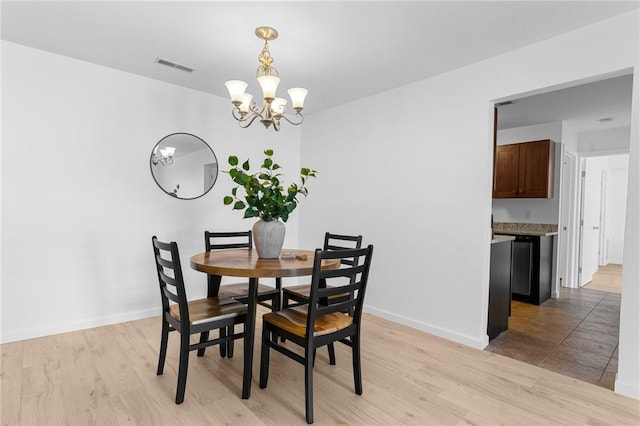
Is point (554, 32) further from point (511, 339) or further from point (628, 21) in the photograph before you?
point (511, 339)

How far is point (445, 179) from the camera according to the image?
3160 millimetres

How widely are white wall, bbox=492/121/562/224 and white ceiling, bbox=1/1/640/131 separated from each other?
270 centimetres

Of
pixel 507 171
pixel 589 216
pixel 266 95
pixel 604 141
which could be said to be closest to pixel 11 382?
pixel 266 95

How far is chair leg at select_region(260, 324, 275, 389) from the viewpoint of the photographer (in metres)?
2.03

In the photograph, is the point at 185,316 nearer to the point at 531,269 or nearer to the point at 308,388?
the point at 308,388

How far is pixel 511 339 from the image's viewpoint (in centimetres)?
312

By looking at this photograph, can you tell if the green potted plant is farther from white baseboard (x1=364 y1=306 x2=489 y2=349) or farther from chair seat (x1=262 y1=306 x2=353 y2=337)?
white baseboard (x1=364 y1=306 x2=489 y2=349)

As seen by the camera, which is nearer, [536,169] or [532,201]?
[536,169]

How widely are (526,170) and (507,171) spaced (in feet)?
0.88

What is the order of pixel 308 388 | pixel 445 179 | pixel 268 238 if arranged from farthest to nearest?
1. pixel 445 179
2. pixel 268 238
3. pixel 308 388

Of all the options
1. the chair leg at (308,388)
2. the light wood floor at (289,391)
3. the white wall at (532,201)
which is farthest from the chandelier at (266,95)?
the white wall at (532,201)

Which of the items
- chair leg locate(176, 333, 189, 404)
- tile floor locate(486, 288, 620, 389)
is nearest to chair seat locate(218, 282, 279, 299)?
chair leg locate(176, 333, 189, 404)

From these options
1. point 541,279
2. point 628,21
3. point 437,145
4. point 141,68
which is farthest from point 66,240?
point 541,279

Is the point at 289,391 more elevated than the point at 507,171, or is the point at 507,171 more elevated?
the point at 507,171
